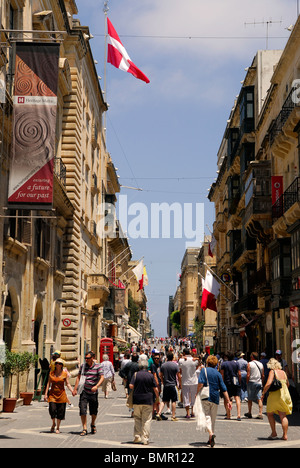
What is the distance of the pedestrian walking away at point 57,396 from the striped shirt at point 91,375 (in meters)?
0.39

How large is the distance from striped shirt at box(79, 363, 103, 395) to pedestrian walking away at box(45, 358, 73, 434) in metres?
0.39

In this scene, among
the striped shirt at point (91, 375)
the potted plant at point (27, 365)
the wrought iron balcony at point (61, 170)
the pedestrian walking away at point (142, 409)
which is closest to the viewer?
the pedestrian walking away at point (142, 409)

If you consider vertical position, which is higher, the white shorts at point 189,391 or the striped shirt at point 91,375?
the striped shirt at point 91,375

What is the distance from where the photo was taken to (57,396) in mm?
14859

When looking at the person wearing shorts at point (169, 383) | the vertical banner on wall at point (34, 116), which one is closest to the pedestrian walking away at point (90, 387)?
the person wearing shorts at point (169, 383)

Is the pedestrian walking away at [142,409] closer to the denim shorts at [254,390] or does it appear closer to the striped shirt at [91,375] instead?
the striped shirt at [91,375]

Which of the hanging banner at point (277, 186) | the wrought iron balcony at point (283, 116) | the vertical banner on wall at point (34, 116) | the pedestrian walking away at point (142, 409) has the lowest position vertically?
the pedestrian walking away at point (142, 409)

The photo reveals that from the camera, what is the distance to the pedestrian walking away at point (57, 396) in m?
14.7

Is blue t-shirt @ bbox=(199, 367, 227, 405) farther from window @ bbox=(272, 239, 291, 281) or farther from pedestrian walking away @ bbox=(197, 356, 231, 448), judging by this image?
window @ bbox=(272, 239, 291, 281)

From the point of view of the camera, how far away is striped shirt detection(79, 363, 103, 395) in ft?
48.1

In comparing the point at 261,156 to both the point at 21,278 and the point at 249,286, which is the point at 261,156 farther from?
the point at 21,278

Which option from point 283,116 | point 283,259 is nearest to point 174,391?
point 283,259

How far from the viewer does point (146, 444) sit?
12.8m
